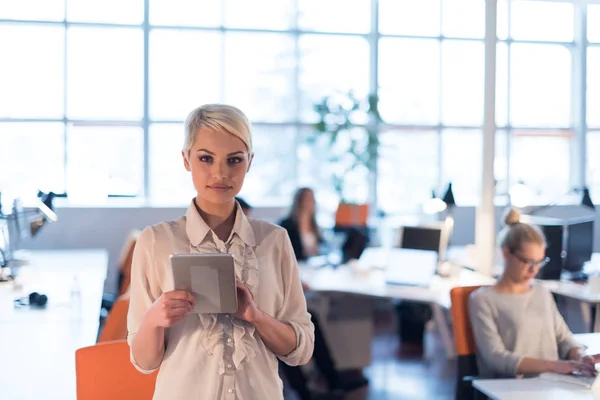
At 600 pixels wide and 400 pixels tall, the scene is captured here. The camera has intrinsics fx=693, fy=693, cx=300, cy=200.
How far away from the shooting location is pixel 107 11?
7750 millimetres

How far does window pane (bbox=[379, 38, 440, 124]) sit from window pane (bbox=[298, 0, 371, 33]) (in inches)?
15.1

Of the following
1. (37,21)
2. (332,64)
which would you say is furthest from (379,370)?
(37,21)

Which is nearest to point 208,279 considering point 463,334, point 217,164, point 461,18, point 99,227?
point 217,164

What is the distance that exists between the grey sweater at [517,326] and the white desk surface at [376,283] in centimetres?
114

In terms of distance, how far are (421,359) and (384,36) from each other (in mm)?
4328

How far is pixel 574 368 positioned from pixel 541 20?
7.46 meters

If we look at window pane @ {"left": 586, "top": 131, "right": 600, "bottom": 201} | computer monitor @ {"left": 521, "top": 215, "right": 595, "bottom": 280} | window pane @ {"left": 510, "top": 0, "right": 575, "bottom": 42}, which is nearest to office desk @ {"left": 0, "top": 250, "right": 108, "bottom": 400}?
computer monitor @ {"left": 521, "top": 215, "right": 595, "bottom": 280}

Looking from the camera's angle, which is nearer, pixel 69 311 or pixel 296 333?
pixel 296 333

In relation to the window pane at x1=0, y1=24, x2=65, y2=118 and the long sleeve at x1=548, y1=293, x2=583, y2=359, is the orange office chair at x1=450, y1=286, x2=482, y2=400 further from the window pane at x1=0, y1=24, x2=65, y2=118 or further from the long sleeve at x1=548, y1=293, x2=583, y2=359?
the window pane at x1=0, y1=24, x2=65, y2=118

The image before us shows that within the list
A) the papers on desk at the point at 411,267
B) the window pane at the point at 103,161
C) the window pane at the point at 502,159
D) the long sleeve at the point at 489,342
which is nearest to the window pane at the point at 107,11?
the window pane at the point at 103,161

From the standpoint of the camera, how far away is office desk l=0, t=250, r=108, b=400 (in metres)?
2.28

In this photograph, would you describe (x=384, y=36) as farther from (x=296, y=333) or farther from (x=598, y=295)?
(x=296, y=333)

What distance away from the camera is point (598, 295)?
4.36 meters

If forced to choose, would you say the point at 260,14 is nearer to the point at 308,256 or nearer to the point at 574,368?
the point at 308,256
